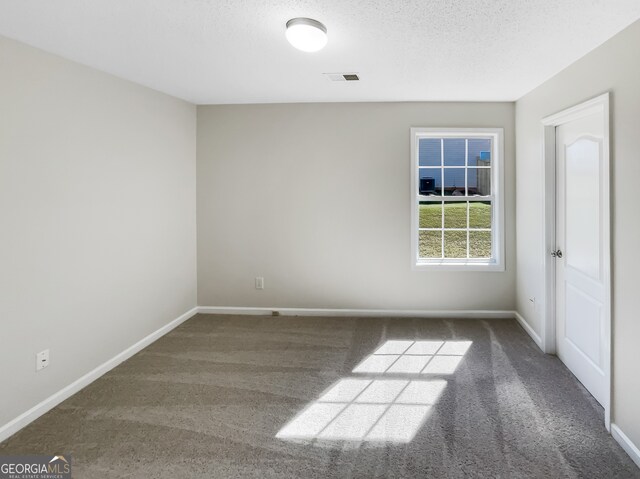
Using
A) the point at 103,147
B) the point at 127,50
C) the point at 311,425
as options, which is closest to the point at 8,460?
the point at 311,425

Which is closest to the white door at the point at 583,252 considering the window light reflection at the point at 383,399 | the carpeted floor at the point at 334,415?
the carpeted floor at the point at 334,415

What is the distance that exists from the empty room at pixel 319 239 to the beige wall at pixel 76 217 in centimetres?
2

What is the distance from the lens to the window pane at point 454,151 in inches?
175

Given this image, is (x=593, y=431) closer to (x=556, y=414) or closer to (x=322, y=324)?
(x=556, y=414)

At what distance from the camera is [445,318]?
4422 mm

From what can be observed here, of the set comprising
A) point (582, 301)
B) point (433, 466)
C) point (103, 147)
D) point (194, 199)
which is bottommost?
point (433, 466)

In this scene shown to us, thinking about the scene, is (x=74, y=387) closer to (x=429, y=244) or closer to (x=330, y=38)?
(x=330, y=38)

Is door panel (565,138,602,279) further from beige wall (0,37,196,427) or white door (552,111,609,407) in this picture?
beige wall (0,37,196,427)

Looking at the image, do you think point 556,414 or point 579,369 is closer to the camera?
point 556,414

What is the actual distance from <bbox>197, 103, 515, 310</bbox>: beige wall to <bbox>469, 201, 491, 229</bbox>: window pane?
0.24 m

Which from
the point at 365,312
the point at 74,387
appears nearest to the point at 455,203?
the point at 365,312

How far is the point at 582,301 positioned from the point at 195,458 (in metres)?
2.86

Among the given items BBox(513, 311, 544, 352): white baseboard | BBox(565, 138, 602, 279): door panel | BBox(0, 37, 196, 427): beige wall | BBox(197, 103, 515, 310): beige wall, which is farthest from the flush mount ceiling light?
BBox(513, 311, 544, 352): white baseboard

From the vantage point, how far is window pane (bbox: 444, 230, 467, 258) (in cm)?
452
